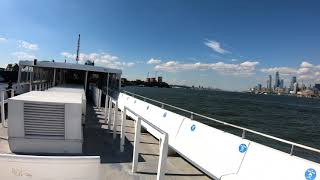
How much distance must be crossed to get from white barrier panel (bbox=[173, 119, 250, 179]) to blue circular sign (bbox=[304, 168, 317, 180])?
158cm

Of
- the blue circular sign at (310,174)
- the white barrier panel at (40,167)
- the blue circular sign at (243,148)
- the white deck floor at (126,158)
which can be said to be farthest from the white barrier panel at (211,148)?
the white barrier panel at (40,167)

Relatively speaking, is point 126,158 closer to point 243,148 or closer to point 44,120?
point 44,120

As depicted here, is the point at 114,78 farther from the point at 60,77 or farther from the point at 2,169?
the point at 2,169

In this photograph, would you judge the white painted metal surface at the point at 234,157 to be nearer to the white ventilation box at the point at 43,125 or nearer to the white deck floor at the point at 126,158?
the white deck floor at the point at 126,158

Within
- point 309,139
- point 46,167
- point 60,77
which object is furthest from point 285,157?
point 309,139

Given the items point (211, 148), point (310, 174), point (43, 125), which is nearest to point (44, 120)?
point (43, 125)

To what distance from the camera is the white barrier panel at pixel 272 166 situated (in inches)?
188

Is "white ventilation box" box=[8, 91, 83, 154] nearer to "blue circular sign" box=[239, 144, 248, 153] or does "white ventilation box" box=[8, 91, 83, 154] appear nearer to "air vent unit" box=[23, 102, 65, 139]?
"air vent unit" box=[23, 102, 65, 139]

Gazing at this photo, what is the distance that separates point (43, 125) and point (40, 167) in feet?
16.2

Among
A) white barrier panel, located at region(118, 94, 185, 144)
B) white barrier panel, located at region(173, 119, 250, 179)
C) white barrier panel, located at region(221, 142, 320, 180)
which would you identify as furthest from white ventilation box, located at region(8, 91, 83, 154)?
white barrier panel, located at region(221, 142, 320, 180)

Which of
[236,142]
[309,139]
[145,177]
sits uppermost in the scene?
[236,142]

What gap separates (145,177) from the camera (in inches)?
286

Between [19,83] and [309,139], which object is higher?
[19,83]

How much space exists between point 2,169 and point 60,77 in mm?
26537
